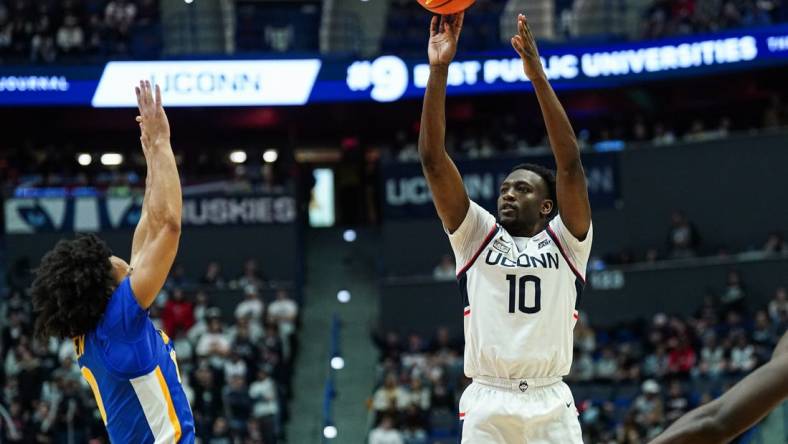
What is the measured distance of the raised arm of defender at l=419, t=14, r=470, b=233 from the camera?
227 inches

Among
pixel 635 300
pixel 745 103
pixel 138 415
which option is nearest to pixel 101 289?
pixel 138 415

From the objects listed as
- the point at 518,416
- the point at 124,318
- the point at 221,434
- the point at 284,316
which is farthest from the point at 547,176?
the point at 284,316

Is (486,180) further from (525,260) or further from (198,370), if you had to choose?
(525,260)

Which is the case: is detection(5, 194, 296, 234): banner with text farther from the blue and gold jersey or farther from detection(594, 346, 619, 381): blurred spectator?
the blue and gold jersey

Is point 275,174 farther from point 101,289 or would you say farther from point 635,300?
point 101,289

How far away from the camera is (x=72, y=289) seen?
523cm

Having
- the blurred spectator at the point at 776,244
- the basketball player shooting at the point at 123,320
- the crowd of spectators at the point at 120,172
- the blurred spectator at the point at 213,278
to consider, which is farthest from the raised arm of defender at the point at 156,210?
the crowd of spectators at the point at 120,172

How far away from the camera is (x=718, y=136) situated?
75.0 feet

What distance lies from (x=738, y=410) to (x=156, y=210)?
117 inches

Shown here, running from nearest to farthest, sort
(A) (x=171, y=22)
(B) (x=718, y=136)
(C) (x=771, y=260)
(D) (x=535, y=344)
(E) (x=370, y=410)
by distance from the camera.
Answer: (D) (x=535, y=344), (E) (x=370, y=410), (C) (x=771, y=260), (B) (x=718, y=136), (A) (x=171, y=22)

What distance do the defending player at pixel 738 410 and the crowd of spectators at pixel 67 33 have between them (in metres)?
21.3

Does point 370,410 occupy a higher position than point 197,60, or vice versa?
point 197,60

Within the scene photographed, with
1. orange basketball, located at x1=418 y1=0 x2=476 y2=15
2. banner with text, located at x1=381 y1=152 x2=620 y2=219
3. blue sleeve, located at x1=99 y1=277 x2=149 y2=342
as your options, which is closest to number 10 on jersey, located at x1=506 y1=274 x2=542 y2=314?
orange basketball, located at x1=418 y1=0 x2=476 y2=15

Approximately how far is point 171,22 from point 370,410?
32.0 feet
